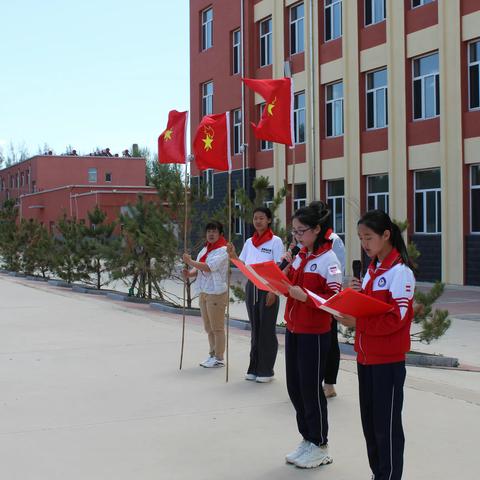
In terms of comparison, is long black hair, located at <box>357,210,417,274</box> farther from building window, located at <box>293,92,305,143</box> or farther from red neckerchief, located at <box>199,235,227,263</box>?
building window, located at <box>293,92,305,143</box>

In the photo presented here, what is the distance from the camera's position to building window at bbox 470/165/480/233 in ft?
70.9

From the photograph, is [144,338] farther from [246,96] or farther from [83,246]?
[246,96]

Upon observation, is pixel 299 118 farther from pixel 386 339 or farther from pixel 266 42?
pixel 386 339

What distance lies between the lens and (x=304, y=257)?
5609 mm

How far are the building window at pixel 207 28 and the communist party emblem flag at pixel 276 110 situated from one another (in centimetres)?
2644

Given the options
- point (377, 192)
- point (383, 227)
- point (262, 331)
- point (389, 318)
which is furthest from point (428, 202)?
point (389, 318)

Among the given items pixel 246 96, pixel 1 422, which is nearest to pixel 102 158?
pixel 246 96

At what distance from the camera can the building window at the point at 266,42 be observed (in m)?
31.2

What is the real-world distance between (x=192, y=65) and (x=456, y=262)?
62.5 ft

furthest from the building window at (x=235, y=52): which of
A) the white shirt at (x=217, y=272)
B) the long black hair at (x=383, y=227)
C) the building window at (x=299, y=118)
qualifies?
the long black hair at (x=383, y=227)

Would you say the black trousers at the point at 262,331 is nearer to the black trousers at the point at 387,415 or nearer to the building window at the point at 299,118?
the black trousers at the point at 387,415

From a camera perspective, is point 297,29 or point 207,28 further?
point 207,28

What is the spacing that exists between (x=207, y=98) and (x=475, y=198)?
16.9 m

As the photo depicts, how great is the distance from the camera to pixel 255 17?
3198cm
